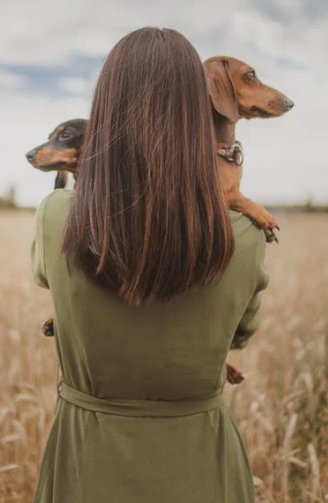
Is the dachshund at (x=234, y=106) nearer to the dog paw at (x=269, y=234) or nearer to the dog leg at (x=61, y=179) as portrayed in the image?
the dog paw at (x=269, y=234)

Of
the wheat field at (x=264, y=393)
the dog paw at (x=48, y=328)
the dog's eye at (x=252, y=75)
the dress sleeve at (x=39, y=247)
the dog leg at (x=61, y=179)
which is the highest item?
the dog's eye at (x=252, y=75)

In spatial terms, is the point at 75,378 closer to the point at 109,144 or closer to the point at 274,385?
the point at 109,144

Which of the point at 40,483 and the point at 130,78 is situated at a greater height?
the point at 130,78

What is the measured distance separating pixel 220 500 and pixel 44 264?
0.66 m

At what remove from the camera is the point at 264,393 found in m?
3.10

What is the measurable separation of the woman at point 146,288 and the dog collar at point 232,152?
1.15 ft

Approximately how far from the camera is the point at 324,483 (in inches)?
108

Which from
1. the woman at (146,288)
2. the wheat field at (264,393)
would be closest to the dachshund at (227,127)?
the woman at (146,288)

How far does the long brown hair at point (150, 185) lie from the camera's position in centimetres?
144

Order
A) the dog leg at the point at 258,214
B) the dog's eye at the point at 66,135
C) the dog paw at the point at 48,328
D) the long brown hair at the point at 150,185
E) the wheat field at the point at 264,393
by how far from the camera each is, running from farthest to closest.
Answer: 1. the wheat field at the point at 264,393
2. the dog's eye at the point at 66,135
3. the dog paw at the point at 48,328
4. the dog leg at the point at 258,214
5. the long brown hair at the point at 150,185

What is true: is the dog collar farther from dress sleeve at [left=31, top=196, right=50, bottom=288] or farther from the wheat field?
the wheat field

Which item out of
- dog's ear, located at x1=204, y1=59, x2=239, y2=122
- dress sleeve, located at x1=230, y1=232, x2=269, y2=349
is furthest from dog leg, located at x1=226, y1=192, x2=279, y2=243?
dog's ear, located at x1=204, y1=59, x2=239, y2=122

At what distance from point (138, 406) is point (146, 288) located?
28 cm

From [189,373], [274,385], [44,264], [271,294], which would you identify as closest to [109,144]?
[44,264]
